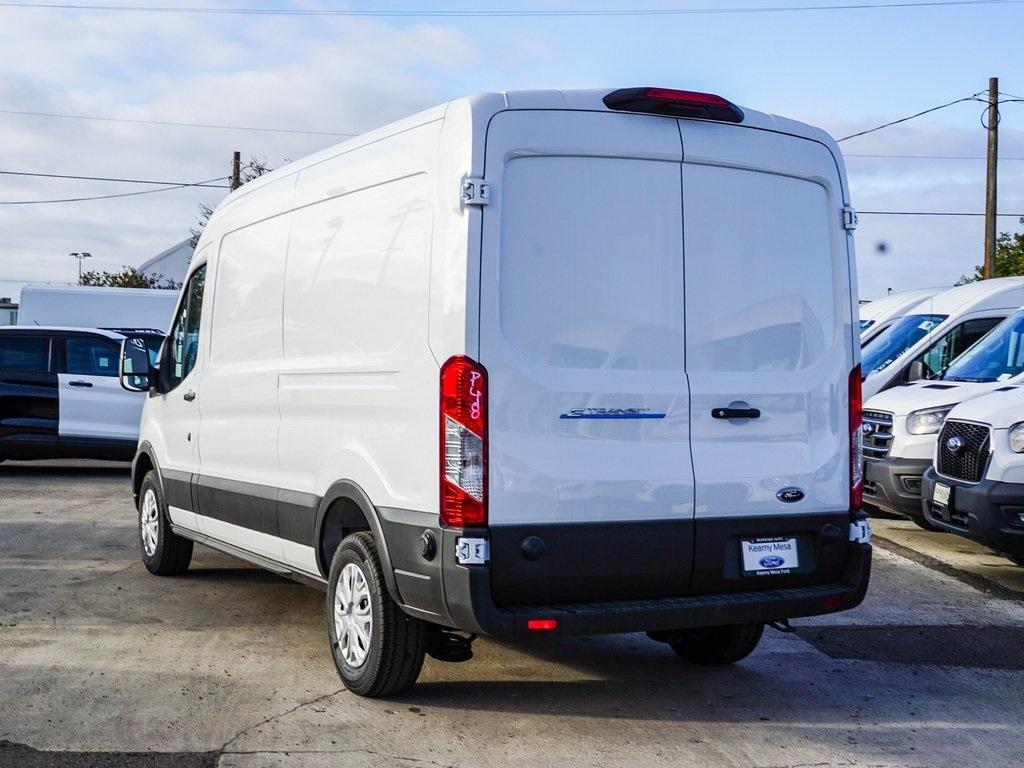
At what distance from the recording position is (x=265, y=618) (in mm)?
7566

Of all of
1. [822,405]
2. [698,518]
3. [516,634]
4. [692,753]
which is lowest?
[692,753]

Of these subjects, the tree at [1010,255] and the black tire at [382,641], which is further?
the tree at [1010,255]

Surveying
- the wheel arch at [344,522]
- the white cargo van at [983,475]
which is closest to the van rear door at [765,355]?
the wheel arch at [344,522]

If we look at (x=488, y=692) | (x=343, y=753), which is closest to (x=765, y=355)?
(x=488, y=692)

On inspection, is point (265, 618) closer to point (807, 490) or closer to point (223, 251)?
point (223, 251)

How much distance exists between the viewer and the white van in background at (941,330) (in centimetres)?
1285

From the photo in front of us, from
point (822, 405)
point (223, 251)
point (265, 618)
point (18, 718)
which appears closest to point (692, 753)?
point (822, 405)

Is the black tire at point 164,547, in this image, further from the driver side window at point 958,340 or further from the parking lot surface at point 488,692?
the driver side window at point 958,340

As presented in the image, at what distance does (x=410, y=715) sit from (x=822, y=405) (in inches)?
87.3

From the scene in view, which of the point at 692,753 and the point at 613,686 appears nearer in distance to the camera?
the point at 692,753

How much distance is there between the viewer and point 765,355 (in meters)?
5.68

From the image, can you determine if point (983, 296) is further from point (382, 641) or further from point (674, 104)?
point (382, 641)

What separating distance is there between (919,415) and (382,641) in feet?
21.3

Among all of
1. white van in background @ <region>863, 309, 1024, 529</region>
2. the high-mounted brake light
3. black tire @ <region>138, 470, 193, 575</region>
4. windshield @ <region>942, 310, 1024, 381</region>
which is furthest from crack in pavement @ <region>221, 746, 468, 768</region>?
windshield @ <region>942, 310, 1024, 381</region>
